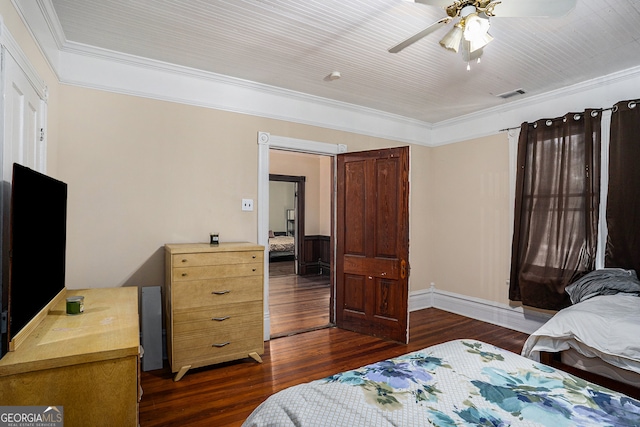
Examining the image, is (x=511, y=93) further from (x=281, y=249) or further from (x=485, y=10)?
(x=281, y=249)

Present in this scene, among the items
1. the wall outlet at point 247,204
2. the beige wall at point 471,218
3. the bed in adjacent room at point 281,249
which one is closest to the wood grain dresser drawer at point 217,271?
the wall outlet at point 247,204

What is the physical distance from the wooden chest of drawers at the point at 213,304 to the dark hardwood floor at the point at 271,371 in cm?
15

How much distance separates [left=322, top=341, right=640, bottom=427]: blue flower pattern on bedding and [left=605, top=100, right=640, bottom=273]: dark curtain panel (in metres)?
2.32

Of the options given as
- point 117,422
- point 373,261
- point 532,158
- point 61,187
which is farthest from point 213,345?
point 532,158

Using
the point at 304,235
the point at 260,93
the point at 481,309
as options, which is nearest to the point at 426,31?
the point at 260,93

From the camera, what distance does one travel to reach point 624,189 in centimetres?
300

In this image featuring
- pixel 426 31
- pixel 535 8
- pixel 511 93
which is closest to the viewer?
pixel 535 8

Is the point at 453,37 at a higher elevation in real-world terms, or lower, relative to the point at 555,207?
higher

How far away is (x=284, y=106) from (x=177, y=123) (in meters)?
1.14

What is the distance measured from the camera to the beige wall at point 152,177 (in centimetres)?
273

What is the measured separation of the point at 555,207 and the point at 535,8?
246 centimetres

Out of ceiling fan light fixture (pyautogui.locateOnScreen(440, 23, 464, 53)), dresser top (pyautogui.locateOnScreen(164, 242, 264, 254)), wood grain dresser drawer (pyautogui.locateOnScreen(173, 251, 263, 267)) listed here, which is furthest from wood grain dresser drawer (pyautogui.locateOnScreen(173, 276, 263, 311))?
ceiling fan light fixture (pyautogui.locateOnScreen(440, 23, 464, 53))

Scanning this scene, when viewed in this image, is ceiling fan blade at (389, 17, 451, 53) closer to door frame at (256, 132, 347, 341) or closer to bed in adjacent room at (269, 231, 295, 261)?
door frame at (256, 132, 347, 341)

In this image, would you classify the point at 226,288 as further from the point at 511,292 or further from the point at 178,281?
the point at 511,292
